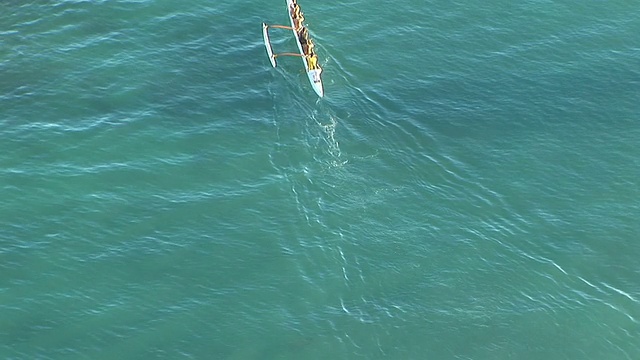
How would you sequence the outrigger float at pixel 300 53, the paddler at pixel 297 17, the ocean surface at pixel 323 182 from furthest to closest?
the paddler at pixel 297 17, the outrigger float at pixel 300 53, the ocean surface at pixel 323 182

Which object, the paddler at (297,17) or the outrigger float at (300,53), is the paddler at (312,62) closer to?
the outrigger float at (300,53)

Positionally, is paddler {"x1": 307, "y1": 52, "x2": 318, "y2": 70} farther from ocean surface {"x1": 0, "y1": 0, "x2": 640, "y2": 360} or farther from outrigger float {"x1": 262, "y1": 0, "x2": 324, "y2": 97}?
ocean surface {"x1": 0, "y1": 0, "x2": 640, "y2": 360}

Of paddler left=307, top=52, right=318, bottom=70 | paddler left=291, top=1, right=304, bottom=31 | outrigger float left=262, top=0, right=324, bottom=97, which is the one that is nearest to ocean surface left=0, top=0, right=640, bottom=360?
outrigger float left=262, top=0, right=324, bottom=97

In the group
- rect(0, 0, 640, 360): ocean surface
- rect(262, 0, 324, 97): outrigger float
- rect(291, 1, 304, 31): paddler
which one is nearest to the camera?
rect(0, 0, 640, 360): ocean surface

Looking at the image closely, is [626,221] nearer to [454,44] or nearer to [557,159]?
[557,159]

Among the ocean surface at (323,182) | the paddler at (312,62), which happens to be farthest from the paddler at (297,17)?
the paddler at (312,62)
